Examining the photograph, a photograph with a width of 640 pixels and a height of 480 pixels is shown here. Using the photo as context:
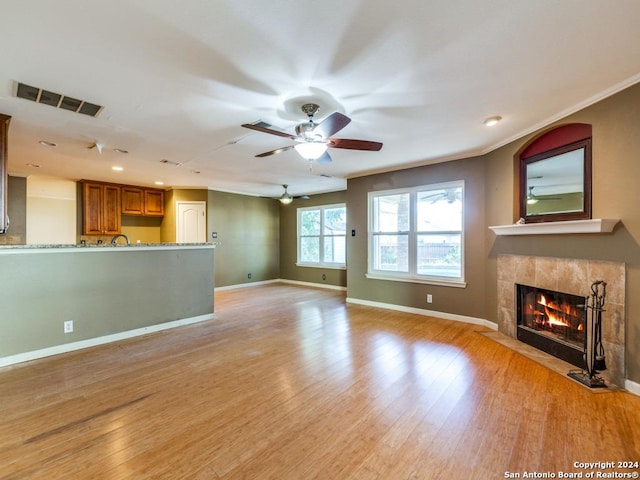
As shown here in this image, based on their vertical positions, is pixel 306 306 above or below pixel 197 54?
below

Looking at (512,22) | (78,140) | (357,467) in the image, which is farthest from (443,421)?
(78,140)

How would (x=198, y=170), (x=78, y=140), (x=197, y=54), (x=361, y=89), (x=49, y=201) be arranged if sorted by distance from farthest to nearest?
(x=49, y=201) < (x=198, y=170) < (x=78, y=140) < (x=361, y=89) < (x=197, y=54)

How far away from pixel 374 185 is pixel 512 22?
3704 mm

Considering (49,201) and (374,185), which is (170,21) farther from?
(49,201)

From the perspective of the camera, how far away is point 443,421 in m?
2.01

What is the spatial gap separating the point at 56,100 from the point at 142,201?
4.60 m

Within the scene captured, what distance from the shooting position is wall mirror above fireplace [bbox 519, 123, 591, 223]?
2799 mm

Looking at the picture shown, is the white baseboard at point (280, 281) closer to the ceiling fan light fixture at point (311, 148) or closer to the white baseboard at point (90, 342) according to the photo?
the white baseboard at point (90, 342)

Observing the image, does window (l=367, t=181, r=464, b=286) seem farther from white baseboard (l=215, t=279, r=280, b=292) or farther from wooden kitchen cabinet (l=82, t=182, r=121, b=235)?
wooden kitchen cabinet (l=82, t=182, r=121, b=235)

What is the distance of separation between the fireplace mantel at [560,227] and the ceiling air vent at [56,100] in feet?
15.1

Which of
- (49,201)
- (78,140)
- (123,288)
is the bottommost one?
(123,288)

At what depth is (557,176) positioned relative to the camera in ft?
10.2

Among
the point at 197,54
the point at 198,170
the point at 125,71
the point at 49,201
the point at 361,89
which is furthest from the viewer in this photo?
the point at 49,201

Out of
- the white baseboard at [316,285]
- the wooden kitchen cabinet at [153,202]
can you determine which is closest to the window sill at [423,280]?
the white baseboard at [316,285]
